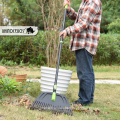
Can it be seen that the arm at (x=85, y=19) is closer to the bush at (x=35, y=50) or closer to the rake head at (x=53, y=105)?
the rake head at (x=53, y=105)

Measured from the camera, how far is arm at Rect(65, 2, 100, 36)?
264 centimetres

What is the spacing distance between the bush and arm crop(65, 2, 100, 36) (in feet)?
14.8

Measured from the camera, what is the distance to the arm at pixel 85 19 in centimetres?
264

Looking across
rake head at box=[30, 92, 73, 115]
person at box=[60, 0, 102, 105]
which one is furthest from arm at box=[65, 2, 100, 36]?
rake head at box=[30, 92, 73, 115]

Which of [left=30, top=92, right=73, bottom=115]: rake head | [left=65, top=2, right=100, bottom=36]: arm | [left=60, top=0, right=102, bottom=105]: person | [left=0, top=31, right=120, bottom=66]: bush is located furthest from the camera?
[left=0, top=31, right=120, bottom=66]: bush

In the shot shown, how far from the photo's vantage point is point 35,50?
7.31 m

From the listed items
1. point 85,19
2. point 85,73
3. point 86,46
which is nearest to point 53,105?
point 85,73

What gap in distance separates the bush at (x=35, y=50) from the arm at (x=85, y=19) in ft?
14.8

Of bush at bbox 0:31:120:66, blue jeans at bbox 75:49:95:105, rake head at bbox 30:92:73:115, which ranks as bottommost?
bush at bbox 0:31:120:66

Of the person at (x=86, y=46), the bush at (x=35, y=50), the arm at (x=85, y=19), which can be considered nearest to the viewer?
the arm at (x=85, y=19)

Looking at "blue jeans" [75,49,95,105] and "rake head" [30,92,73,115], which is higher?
"blue jeans" [75,49,95,105]

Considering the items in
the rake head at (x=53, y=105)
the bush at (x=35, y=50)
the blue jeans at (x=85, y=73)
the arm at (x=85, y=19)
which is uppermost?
the arm at (x=85, y=19)

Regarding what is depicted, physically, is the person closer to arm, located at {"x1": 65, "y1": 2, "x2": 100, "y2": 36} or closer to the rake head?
arm, located at {"x1": 65, "y1": 2, "x2": 100, "y2": 36}

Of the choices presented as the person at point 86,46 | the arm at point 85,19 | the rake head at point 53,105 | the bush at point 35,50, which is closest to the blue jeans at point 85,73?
the person at point 86,46
